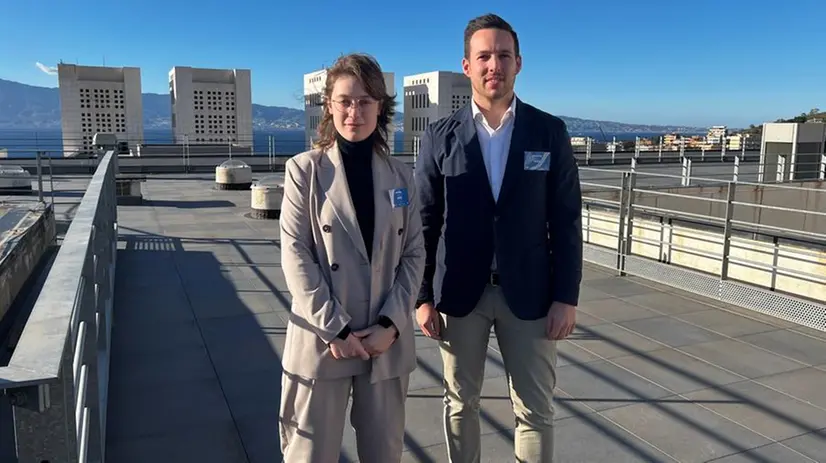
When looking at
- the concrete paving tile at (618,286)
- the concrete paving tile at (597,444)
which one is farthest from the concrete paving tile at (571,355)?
the concrete paving tile at (618,286)

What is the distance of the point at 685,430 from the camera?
3473mm

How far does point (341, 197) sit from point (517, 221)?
0.69 meters

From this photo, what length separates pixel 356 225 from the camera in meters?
2.20

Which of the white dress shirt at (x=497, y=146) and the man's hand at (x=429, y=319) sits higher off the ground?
the white dress shirt at (x=497, y=146)

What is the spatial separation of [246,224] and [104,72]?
929 inches

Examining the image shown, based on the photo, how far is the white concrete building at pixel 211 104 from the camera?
3067cm

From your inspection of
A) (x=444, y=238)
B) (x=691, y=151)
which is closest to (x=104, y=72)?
(x=691, y=151)

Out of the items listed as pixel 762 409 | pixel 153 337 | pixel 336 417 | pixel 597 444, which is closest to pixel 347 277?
pixel 336 417

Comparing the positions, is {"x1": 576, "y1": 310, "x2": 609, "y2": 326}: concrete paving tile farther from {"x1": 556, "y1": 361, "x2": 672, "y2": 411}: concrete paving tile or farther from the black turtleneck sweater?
the black turtleneck sweater

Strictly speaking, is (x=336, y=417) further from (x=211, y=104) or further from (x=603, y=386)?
(x=211, y=104)

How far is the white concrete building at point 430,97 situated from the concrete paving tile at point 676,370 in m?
32.0

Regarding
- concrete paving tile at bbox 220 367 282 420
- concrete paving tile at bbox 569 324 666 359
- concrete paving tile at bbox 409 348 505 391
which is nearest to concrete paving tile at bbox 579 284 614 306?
concrete paving tile at bbox 569 324 666 359

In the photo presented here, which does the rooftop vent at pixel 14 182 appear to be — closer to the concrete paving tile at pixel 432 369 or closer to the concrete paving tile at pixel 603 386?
the concrete paving tile at pixel 432 369

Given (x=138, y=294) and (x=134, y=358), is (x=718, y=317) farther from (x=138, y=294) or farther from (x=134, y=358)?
(x=138, y=294)
